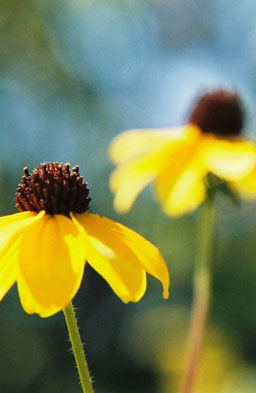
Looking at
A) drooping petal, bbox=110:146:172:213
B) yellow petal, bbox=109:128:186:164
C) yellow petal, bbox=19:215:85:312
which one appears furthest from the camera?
yellow petal, bbox=109:128:186:164

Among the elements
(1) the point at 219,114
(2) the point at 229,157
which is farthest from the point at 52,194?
(1) the point at 219,114

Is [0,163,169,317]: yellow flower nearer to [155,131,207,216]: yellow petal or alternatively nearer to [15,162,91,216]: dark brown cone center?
[15,162,91,216]: dark brown cone center

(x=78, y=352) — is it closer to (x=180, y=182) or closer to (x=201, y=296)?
(x=201, y=296)

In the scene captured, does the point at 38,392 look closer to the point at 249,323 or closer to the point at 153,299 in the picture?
the point at 153,299

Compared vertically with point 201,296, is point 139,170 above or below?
above

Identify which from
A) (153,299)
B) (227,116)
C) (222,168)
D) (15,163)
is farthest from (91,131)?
(222,168)

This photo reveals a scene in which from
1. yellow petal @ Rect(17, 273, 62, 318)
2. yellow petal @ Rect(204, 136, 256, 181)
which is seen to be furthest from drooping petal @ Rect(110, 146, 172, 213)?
yellow petal @ Rect(17, 273, 62, 318)

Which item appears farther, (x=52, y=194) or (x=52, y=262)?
(x=52, y=194)
